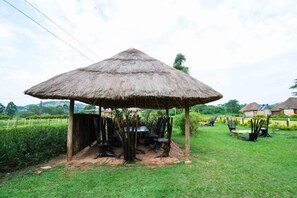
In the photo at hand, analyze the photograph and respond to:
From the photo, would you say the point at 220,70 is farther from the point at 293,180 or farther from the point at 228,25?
the point at 293,180

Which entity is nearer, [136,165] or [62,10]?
[136,165]

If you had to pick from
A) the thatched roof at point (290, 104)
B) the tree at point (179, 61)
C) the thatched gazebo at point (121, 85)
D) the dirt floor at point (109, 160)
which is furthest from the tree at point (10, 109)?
the thatched roof at point (290, 104)

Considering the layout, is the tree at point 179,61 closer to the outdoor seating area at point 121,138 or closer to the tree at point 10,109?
the outdoor seating area at point 121,138

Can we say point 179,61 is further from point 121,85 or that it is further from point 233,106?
point 233,106

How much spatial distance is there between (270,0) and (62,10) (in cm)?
766

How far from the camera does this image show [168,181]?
4.16 metres

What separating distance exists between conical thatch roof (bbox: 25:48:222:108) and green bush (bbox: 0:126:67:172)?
44.6 inches

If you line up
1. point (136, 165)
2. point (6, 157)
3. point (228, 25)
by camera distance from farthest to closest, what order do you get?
point (228, 25)
point (136, 165)
point (6, 157)

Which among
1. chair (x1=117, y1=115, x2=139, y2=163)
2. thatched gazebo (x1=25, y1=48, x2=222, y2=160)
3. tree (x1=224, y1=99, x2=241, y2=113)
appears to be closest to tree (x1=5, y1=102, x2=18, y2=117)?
tree (x1=224, y1=99, x2=241, y2=113)

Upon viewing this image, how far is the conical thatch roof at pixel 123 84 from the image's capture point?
5352 mm

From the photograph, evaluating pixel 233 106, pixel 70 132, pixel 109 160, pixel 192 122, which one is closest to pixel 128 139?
pixel 109 160

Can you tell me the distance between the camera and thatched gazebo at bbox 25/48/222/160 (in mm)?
5355

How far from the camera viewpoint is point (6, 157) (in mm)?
4703

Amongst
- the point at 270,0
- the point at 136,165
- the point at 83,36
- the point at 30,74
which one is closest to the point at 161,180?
the point at 136,165
